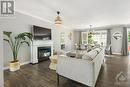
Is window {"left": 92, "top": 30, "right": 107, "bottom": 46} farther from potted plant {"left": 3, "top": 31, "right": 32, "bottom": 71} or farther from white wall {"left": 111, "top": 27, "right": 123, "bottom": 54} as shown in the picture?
potted plant {"left": 3, "top": 31, "right": 32, "bottom": 71}

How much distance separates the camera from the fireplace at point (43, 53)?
5.13 meters

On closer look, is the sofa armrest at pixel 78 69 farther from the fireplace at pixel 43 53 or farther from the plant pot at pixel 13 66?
the fireplace at pixel 43 53

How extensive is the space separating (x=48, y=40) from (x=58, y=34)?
163cm

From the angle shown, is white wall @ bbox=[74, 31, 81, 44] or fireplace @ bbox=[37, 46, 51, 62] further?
white wall @ bbox=[74, 31, 81, 44]

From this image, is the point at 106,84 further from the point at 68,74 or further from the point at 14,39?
the point at 14,39

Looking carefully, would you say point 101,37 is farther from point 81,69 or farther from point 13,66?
point 13,66

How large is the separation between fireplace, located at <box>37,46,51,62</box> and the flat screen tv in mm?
602

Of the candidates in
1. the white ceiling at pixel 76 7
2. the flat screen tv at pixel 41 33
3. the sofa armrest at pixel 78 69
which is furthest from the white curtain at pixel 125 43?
the sofa armrest at pixel 78 69

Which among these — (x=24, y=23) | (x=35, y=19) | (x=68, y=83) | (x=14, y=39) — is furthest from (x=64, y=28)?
(x=68, y=83)

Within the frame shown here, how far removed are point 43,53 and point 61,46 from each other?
2.53 m

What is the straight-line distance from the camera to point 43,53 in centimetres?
539

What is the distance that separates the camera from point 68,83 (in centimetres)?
264

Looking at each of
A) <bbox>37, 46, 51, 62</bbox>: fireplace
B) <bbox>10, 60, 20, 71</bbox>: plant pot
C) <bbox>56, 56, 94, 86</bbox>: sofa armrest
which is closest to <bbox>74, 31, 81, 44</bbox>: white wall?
<bbox>37, 46, 51, 62</bbox>: fireplace

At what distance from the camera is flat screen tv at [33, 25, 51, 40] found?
16.1 feet
